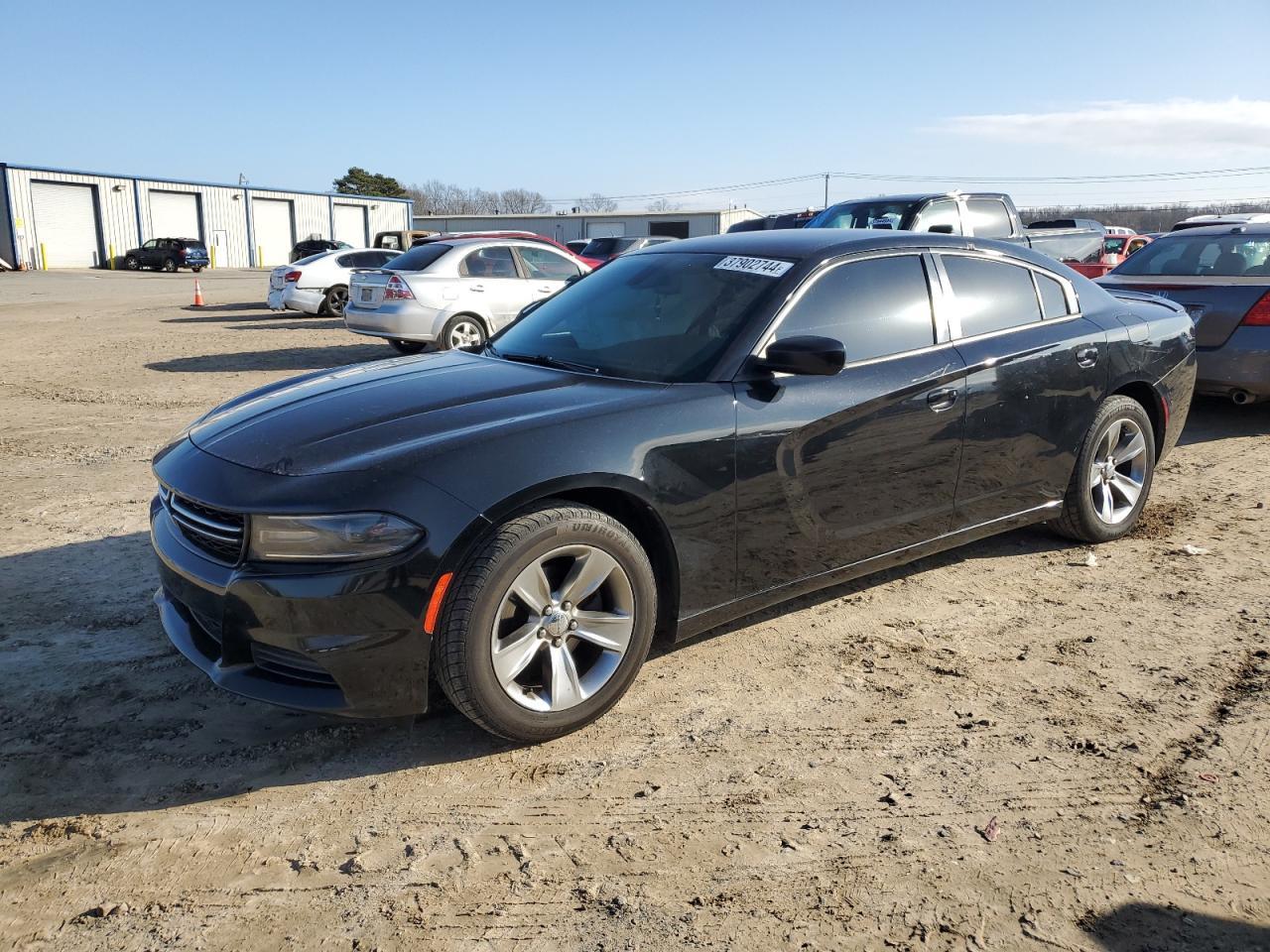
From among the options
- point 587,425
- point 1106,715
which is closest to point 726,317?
point 587,425

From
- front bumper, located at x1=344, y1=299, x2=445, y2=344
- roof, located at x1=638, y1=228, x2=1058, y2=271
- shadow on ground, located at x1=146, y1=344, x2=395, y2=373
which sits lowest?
shadow on ground, located at x1=146, y1=344, x2=395, y2=373

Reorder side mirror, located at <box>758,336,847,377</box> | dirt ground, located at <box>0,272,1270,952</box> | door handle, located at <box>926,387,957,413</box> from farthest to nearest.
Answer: door handle, located at <box>926,387,957,413</box> < side mirror, located at <box>758,336,847,377</box> < dirt ground, located at <box>0,272,1270,952</box>

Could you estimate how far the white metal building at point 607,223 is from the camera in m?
62.7

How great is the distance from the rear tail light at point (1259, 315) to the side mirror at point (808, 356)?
5590 millimetres

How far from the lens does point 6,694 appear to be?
12.1ft

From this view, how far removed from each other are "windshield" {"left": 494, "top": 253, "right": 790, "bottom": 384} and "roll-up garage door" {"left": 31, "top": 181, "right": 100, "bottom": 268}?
51.7m

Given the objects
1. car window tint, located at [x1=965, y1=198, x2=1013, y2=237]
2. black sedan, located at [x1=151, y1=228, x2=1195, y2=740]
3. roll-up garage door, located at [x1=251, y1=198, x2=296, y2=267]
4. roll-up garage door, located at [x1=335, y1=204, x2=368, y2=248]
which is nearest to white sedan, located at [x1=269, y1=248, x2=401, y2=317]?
car window tint, located at [x1=965, y1=198, x2=1013, y2=237]

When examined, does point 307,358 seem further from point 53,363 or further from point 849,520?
point 849,520

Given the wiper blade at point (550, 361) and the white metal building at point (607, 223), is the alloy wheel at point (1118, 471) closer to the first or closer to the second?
the wiper blade at point (550, 361)

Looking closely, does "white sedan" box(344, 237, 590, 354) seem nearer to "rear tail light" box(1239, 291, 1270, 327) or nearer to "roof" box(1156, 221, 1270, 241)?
"roof" box(1156, 221, 1270, 241)

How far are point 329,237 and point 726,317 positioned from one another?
64427 mm

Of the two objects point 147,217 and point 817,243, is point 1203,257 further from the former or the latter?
point 147,217

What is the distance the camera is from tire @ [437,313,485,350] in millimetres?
12539

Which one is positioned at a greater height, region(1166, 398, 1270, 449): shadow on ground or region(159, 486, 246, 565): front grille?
region(159, 486, 246, 565): front grille
